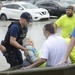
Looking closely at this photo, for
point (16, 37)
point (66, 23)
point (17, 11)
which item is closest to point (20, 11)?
point (17, 11)

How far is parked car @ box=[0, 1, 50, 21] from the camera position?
88.4ft

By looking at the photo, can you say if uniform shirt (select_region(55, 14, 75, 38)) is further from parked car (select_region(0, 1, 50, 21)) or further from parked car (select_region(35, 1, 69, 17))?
parked car (select_region(35, 1, 69, 17))

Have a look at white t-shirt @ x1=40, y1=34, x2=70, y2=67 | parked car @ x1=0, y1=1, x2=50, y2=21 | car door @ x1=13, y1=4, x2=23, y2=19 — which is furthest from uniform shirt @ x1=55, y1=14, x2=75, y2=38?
car door @ x1=13, y1=4, x2=23, y2=19

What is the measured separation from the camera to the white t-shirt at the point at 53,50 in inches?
207

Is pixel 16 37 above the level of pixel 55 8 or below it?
above

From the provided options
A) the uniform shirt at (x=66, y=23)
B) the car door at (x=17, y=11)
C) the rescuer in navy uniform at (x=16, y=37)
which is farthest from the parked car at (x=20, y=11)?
the rescuer in navy uniform at (x=16, y=37)

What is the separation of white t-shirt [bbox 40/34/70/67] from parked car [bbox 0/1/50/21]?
69.8 feet

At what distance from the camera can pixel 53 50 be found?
210 inches

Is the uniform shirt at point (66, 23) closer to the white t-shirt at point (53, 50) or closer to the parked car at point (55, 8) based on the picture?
the white t-shirt at point (53, 50)

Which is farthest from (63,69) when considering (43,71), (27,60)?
(27,60)

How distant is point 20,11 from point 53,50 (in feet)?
72.4

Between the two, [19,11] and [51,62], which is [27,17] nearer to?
[51,62]

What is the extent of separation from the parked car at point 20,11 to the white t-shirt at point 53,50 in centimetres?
2128

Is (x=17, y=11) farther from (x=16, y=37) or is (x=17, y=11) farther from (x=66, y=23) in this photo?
(x=16, y=37)
